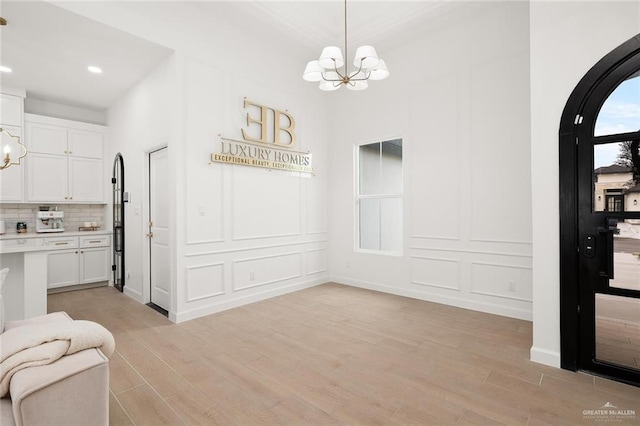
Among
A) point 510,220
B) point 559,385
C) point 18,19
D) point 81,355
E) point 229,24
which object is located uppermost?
point 229,24

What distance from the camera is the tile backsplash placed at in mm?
5211

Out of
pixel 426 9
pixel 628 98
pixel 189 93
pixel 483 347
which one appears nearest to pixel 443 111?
pixel 426 9

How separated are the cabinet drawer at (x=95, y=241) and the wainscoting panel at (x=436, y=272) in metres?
5.21

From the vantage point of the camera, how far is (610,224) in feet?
7.97

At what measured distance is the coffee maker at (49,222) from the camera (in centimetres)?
519

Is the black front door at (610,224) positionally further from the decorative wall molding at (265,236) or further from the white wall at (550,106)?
the decorative wall molding at (265,236)

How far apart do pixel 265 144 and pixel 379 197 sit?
198 cm

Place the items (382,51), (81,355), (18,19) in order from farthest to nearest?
(382,51), (18,19), (81,355)

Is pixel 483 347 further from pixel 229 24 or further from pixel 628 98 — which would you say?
pixel 229 24

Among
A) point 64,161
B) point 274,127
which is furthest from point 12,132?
point 274,127

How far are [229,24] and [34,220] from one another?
4649mm

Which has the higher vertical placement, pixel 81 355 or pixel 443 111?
pixel 443 111

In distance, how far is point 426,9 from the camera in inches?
160

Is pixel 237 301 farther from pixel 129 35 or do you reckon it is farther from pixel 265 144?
pixel 129 35
